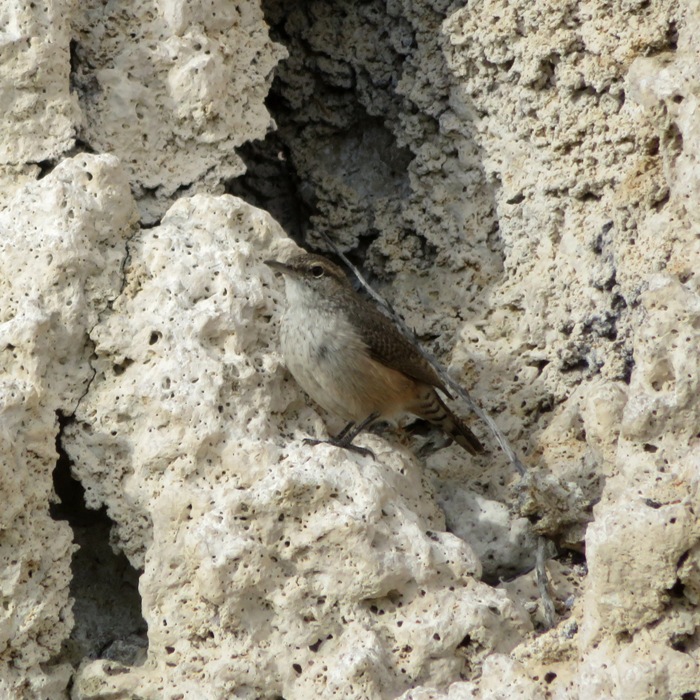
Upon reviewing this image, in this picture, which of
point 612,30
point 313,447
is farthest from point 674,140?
point 313,447

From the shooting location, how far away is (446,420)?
6.64m

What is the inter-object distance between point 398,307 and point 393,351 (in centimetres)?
82

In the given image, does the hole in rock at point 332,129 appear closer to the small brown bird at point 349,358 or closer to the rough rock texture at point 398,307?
the rough rock texture at point 398,307

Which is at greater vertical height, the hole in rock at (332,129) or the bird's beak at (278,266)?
the hole in rock at (332,129)

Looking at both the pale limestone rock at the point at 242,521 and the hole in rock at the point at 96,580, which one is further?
the hole in rock at the point at 96,580

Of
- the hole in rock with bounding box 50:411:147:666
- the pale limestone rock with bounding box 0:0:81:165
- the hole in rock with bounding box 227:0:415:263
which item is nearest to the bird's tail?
the hole in rock with bounding box 227:0:415:263

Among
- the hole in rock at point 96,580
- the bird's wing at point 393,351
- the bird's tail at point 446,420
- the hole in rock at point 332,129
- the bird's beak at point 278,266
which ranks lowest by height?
the hole in rock at point 96,580

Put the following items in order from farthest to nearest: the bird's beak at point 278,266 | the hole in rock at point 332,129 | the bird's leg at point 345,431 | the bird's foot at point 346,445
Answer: the hole in rock at point 332,129, the bird's leg at point 345,431, the bird's beak at point 278,266, the bird's foot at point 346,445

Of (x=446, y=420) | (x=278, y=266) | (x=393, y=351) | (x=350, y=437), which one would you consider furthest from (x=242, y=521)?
(x=446, y=420)

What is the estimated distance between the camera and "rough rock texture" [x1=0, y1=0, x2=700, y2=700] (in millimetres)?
4941

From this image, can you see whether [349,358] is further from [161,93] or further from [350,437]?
[161,93]

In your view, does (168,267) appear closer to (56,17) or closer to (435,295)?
(56,17)

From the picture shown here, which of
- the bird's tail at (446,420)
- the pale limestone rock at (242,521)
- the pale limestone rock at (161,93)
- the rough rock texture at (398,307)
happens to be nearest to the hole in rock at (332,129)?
the rough rock texture at (398,307)

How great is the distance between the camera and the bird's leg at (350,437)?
5768 mm
